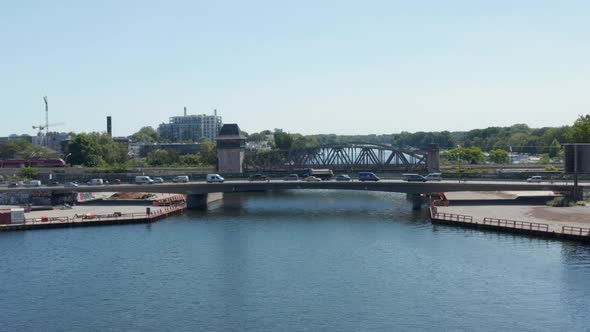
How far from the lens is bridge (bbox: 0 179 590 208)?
9306 cm

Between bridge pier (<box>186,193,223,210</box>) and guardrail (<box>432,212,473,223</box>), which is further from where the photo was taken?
bridge pier (<box>186,193,223,210</box>)

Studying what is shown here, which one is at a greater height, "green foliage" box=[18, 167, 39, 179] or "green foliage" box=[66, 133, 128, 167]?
"green foliage" box=[66, 133, 128, 167]

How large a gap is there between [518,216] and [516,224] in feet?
23.5

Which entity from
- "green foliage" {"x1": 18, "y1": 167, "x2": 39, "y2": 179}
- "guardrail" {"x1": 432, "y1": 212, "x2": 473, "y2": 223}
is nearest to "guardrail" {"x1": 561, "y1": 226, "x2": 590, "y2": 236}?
"guardrail" {"x1": 432, "y1": 212, "x2": 473, "y2": 223}

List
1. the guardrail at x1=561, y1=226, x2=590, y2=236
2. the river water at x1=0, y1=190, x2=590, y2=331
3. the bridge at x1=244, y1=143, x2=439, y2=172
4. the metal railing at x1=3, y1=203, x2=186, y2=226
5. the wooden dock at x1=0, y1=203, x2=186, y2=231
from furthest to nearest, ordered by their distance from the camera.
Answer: the bridge at x1=244, y1=143, x2=439, y2=172
the metal railing at x1=3, y1=203, x2=186, y2=226
the wooden dock at x1=0, y1=203, x2=186, y2=231
the guardrail at x1=561, y1=226, x2=590, y2=236
the river water at x1=0, y1=190, x2=590, y2=331

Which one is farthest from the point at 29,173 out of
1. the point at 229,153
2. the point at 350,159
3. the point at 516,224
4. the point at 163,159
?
the point at 516,224

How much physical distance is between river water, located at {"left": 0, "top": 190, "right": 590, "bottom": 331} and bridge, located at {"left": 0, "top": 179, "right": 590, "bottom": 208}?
14.2m

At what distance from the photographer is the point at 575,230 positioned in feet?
222

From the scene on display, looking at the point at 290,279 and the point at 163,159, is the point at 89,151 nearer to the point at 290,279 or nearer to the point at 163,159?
the point at 163,159

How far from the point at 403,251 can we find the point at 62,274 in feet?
96.6

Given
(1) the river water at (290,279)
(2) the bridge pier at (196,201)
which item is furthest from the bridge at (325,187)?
(1) the river water at (290,279)

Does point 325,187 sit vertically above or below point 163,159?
below

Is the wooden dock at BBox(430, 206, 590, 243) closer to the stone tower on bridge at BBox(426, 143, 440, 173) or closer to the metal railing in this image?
the metal railing

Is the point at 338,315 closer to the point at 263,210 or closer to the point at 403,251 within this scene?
the point at 403,251
